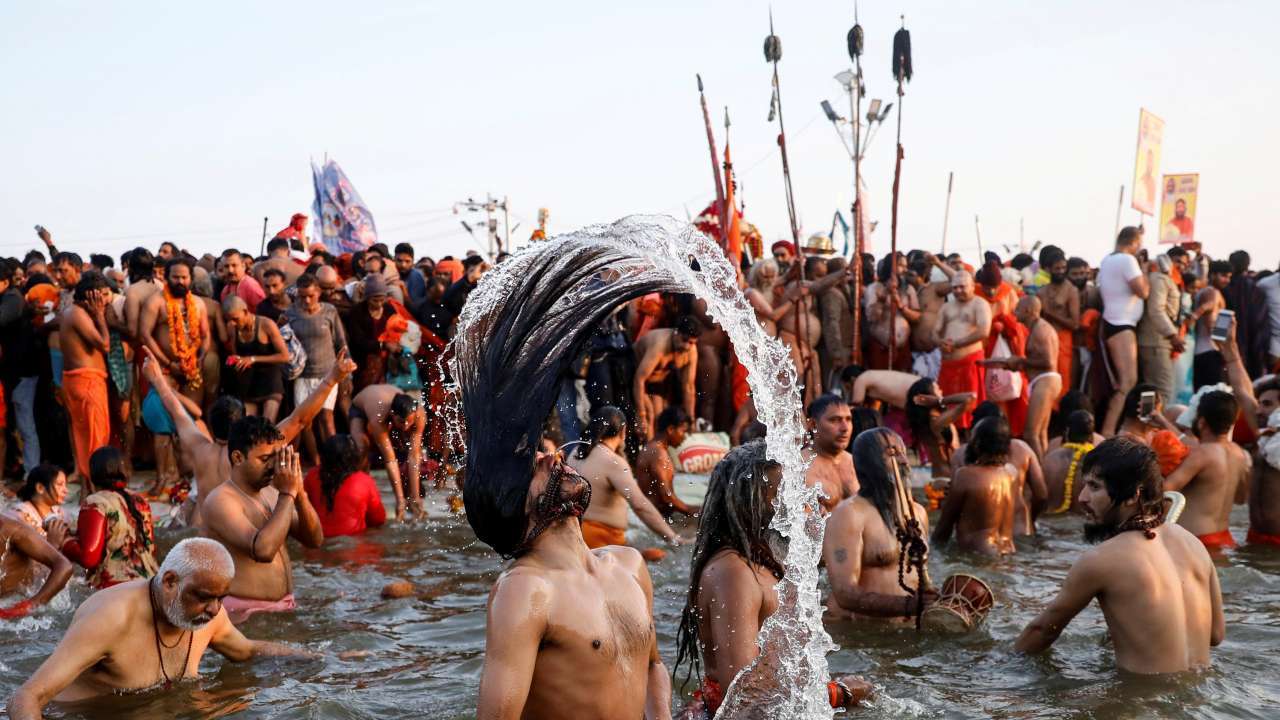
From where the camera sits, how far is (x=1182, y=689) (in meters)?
5.36

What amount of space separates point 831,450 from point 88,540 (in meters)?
4.14

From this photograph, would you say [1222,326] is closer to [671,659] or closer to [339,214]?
[671,659]

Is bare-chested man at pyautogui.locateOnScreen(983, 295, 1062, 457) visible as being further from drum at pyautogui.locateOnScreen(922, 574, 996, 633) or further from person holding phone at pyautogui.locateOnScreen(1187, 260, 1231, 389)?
drum at pyautogui.locateOnScreen(922, 574, 996, 633)

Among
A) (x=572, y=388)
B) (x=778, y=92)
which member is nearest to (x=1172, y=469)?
(x=572, y=388)

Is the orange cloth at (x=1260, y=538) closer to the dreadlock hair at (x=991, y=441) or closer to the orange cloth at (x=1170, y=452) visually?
the orange cloth at (x=1170, y=452)

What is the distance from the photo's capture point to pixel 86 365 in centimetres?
1030

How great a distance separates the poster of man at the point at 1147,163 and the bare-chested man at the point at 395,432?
11415 mm

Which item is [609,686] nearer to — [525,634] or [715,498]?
[525,634]

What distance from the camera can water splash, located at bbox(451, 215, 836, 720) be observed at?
12.0ft

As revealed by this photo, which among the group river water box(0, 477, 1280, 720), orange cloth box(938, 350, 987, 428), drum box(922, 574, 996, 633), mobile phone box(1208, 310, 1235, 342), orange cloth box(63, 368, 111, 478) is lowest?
river water box(0, 477, 1280, 720)

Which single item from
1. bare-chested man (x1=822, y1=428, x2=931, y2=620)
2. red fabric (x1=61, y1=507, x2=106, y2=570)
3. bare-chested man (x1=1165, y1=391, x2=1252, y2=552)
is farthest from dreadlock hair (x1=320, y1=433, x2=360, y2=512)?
bare-chested man (x1=1165, y1=391, x2=1252, y2=552)

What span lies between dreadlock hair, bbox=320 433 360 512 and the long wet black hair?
5168 millimetres

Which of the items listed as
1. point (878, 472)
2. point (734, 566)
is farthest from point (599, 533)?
point (734, 566)

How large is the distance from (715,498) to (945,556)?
4328mm
